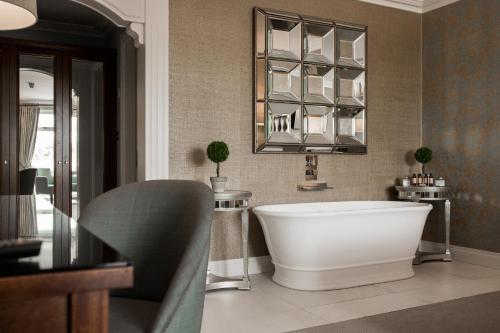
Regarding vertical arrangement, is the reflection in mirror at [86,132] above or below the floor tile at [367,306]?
above

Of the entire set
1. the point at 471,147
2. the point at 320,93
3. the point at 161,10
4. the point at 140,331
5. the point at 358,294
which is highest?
the point at 161,10

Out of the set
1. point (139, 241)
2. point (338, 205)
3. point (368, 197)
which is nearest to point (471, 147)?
point (368, 197)

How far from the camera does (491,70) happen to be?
169 inches

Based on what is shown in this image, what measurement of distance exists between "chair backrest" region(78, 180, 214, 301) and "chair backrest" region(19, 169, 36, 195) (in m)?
3.79

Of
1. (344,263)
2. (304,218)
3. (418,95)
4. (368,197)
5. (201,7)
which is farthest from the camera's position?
(418,95)

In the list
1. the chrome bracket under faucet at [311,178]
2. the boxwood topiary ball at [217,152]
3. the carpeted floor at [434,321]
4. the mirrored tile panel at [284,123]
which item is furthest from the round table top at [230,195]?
the carpeted floor at [434,321]

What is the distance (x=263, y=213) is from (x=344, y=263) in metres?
0.75

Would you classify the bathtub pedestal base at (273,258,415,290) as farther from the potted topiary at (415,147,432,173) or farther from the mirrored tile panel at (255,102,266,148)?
the potted topiary at (415,147,432,173)

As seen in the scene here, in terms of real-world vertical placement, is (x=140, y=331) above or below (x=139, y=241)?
below

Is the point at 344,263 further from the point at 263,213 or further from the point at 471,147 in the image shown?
the point at 471,147

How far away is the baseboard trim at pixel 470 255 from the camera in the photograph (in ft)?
14.0

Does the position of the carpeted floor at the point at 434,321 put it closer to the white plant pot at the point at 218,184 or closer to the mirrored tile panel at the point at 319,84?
the white plant pot at the point at 218,184

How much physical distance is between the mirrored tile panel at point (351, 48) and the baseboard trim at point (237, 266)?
6.72 feet

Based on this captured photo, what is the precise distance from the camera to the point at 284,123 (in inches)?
165
